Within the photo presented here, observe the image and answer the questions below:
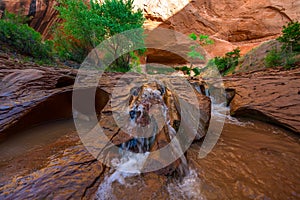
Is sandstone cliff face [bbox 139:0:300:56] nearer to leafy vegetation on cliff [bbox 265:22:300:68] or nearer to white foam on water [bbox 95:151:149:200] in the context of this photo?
leafy vegetation on cliff [bbox 265:22:300:68]

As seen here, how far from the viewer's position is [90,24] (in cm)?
746

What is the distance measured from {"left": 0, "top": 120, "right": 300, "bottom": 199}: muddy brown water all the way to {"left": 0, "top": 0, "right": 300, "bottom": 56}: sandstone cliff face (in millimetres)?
14773

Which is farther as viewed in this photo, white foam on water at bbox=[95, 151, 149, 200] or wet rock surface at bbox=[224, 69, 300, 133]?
wet rock surface at bbox=[224, 69, 300, 133]

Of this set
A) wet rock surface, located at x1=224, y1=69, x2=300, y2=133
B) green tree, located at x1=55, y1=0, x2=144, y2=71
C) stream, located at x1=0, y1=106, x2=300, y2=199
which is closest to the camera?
stream, located at x1=0, y1=106, x2=300, y2=199

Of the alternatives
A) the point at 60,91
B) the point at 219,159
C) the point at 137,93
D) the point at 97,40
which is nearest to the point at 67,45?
the point at 97,40

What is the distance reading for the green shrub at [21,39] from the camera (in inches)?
210

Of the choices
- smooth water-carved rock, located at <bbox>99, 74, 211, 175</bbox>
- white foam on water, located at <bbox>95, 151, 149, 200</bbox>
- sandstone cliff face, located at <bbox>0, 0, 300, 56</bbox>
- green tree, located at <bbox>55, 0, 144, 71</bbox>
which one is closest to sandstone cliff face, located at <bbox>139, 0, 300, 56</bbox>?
sandstone cliff face, located at <bbox>0, 0, 300, 56</bbox>

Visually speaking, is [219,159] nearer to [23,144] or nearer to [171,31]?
[23,144]

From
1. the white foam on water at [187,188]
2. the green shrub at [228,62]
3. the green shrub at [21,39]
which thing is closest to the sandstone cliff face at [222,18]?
the green shrub at [228,62]

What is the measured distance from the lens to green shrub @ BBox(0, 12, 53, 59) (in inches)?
210

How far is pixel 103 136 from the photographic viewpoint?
1.87m

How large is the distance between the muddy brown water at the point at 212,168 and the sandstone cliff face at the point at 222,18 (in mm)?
14773

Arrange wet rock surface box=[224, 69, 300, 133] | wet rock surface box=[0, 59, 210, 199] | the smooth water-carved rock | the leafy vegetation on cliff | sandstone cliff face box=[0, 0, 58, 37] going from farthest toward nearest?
sandstone cliff face box=[0, 0, 58, 37]
the leafy vegetation on cliff
wet rock surface box=[224, 69, 300, 133]
the smooth water-carved rock
wet rock surface box=[0, 59, 210, 199]

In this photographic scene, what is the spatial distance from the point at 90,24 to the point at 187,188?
900cm
